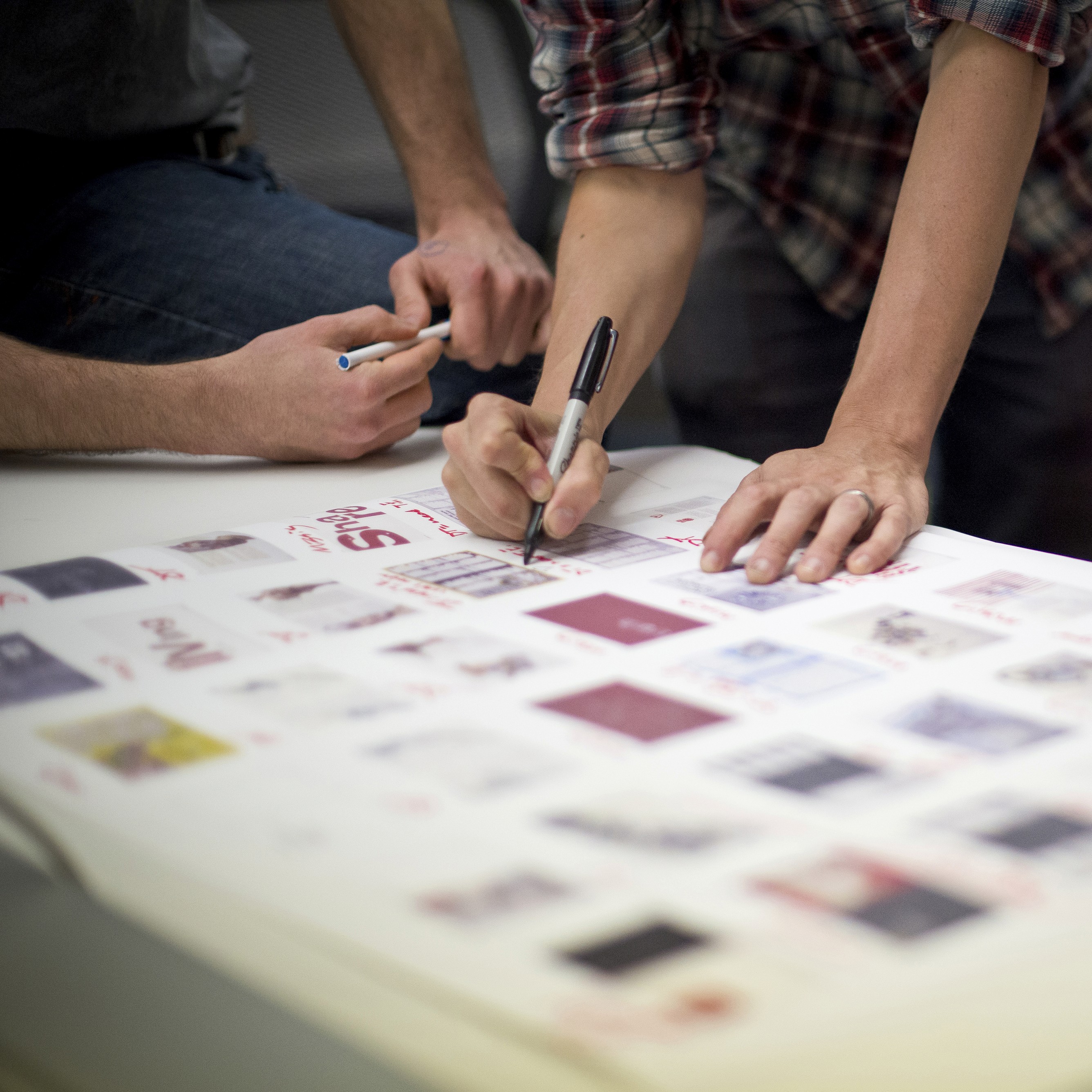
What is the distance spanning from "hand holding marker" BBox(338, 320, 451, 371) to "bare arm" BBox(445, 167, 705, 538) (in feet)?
0.32

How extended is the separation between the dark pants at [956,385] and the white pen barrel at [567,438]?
50 cm

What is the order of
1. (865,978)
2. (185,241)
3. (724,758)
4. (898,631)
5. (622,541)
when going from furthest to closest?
(185,241), (622,541), (898,631), (724,758), (865,978)

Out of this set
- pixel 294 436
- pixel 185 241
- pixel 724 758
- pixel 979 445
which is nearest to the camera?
pixel 724 758

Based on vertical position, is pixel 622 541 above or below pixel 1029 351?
below

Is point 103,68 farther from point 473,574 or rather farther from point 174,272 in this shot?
point 473,574

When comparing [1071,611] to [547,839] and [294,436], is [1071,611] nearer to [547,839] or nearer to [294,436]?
[547,839]

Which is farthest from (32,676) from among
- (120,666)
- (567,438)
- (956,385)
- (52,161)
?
(956,385)

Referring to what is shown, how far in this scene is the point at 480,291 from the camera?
35.5 inches

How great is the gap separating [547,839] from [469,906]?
0.13 feet

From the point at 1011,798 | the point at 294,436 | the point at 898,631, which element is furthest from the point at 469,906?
the point at 294,436

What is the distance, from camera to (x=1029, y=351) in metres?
1.03

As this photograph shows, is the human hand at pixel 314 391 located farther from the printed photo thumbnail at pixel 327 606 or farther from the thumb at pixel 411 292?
the printed photo thumbnail at pixel 327 606

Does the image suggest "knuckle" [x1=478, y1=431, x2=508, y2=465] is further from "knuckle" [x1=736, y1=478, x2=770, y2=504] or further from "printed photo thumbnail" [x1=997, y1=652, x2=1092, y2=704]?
"printed photo thumbnail" [x1=997, y1=652, x2=1092, y2=704]

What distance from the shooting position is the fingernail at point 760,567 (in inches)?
22.5
